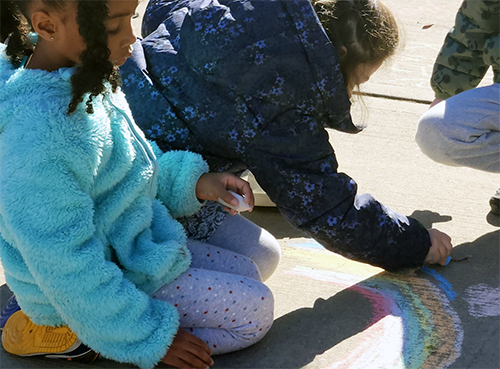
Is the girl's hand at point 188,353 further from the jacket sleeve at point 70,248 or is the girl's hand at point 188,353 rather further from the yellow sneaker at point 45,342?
the yellow sneaker at point 45,342

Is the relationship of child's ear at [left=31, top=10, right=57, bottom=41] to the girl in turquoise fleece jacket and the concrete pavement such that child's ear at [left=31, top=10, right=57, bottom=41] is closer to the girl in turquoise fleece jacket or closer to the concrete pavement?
the girl in turquoise fleece jacket

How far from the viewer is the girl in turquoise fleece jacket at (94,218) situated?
5.46 feet

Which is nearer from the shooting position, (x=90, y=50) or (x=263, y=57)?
(x=90, y=50)

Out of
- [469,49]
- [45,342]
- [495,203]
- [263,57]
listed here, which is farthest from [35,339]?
[469,49]

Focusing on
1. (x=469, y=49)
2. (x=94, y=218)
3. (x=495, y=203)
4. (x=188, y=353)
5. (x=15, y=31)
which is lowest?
(x=495, y=203)

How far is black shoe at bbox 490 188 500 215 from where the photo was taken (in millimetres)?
2645

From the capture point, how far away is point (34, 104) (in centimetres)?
169

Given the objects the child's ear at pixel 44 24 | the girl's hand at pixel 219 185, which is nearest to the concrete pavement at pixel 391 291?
the girl's hand at pixel 219 185

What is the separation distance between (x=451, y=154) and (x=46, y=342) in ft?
4.95

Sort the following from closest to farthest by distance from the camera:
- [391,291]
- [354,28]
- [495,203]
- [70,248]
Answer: [70,248]
[354,28]
[391,291]
[495,203]

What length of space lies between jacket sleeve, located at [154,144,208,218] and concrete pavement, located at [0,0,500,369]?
430 mm

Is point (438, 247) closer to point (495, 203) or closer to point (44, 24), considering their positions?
point (495, 203)

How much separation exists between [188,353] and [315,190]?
57cm

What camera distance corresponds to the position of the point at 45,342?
194cm
